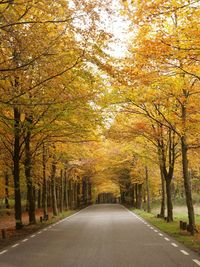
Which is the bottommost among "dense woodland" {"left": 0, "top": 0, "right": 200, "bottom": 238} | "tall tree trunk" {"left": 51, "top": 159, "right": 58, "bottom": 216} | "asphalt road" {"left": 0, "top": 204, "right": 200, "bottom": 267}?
"asphalt road" {"left": 0, "top": 204, "right": 200, "bottom": 267}

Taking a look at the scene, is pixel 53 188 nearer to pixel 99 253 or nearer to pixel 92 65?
pixel 92 65

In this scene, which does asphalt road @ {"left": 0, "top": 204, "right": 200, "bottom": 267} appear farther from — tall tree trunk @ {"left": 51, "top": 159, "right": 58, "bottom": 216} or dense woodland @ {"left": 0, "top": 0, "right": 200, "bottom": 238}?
tall tree trunk @ {"left": 51, "top": 159, "right": 58, "bottom": 216}

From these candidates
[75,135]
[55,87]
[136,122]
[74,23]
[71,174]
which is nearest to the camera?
[74,23]

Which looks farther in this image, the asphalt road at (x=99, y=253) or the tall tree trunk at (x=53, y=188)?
A: the tall tree trunk at (x=53, y=188)

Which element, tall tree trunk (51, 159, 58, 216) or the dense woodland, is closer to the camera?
the dense woodland

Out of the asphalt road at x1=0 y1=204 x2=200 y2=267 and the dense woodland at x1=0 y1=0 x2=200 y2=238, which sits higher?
the dense woodland at x1=0 y1=0 x2=200 y2=238

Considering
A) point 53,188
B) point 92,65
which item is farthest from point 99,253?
point 53,188

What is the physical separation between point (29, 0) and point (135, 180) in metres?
37.9

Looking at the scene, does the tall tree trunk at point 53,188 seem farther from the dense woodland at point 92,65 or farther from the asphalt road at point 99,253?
the asphalt road at point 99,253

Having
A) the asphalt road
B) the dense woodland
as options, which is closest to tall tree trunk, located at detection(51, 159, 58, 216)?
the dense woodland

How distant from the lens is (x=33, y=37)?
11734 millimetres

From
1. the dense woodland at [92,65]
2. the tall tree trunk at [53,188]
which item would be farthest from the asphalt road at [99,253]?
the tall tree trunk at [53,188]

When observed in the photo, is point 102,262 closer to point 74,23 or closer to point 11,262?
point 11,262

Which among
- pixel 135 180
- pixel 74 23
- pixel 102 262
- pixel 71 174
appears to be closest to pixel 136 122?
pixel 74 23
